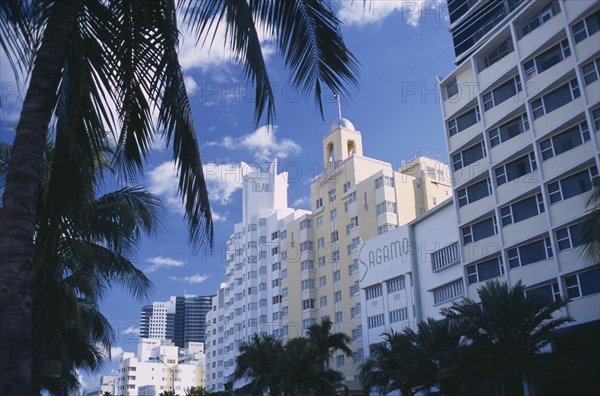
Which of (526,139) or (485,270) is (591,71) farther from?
(485,270)

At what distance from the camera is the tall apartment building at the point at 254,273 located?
91.5 m

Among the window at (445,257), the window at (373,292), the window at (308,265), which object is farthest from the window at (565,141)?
the window at (308,265)

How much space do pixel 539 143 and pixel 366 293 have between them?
2838 centimetres

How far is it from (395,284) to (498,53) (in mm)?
23370

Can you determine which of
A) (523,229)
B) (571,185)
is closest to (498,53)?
(571,185)

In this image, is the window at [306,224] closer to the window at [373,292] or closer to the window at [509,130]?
the window at [373,292]

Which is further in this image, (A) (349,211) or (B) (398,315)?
(A) (349,211)

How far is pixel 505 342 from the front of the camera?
3075 cm

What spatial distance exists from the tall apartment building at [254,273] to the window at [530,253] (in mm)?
44070

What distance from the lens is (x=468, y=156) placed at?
47.0 metres

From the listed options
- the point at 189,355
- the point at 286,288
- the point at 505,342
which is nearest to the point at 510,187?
the point at 505,342

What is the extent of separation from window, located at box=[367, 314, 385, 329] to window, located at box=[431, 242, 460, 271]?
1017cm

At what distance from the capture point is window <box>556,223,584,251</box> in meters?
36.5

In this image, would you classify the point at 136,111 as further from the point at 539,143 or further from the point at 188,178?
the point at 539,143
